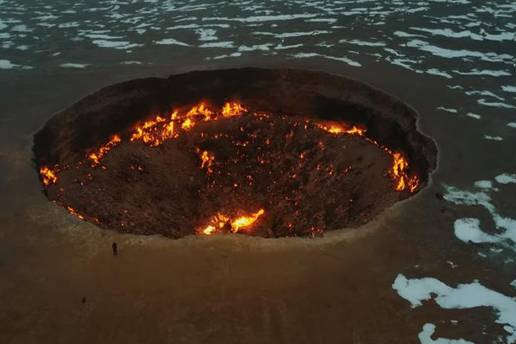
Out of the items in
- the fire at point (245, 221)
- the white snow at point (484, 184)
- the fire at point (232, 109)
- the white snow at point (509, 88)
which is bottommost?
the fire at point (245, 221)

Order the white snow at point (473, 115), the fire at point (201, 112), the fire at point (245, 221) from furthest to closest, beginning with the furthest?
the fire at point (201, 112), the fire at point (245, 221), the white snow at point (473, 115)

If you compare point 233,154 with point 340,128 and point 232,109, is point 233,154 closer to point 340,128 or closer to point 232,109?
point 232,109

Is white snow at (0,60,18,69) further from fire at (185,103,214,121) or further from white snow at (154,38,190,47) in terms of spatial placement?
fire at (185,103,214,121)

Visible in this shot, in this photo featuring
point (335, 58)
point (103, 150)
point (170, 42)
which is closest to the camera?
point (103, 150)

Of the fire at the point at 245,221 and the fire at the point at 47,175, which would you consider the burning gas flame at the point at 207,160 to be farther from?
the fire at the point at 47,175

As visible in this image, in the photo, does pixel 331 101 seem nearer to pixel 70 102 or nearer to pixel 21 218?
pixel 70 102

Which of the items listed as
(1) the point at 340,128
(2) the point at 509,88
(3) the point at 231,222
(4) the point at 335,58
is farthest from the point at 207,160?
(2) the point at 509,88

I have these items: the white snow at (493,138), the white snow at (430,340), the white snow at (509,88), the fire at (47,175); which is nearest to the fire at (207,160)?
the fire at (47,175)

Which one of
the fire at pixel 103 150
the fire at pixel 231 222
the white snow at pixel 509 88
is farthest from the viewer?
the fire at pixel 103 150

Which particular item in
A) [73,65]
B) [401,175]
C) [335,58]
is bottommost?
[401,175]

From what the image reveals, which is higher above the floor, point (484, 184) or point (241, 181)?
point (484, 184)
